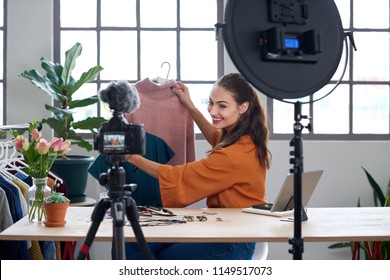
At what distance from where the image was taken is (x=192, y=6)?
514cm

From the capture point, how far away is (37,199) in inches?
106

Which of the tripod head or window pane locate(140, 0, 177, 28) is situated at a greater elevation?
window pane locate(140, 0, 177, 28)

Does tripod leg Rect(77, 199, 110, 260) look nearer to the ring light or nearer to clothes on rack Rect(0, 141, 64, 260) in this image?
the ring light

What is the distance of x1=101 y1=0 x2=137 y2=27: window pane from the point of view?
5.11 metres

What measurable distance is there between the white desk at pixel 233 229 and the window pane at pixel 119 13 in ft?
8.34

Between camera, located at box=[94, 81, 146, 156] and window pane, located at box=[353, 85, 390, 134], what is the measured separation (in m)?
3.55

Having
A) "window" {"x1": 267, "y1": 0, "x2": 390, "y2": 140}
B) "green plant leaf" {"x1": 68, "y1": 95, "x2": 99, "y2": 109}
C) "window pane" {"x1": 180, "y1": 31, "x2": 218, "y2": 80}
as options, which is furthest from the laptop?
"window pane" {"x1": 180, "y1": 31, "x2": 218, "y2": 80}

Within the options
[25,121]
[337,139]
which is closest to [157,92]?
[25,121]

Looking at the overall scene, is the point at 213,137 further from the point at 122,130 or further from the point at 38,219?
the point at 122,130

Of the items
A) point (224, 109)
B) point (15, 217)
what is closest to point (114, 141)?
point (224, 109)

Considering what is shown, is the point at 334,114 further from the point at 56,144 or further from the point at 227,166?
the point at 56,144

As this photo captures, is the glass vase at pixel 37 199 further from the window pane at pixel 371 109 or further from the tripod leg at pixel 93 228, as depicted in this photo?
the window pane at pixel 371 109

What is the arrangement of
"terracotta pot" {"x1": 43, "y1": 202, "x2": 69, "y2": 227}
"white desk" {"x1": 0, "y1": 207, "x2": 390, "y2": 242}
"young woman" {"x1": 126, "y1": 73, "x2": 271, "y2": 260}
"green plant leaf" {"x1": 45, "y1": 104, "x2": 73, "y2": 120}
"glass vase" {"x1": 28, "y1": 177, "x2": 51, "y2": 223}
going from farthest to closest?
"green plant leaf" {"x1": 45, "y1": 104, "x2": 73, "y2": 120}
"young woman" {"x1": 126, "y1": 73, "x2": 271, "y2": 260}
"glass vase" {"x1": 28, "y1": 177, "x2": 51, "y2": 223}
"terracotta pot" {"x1": 43, "y1": 202, "x2": 69, "y2": 227}
"white desk" {"x1": 0, "y1": 207, "x2": 390, "y2": 242}

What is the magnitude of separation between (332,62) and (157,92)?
154cm
